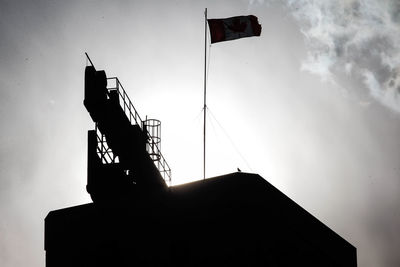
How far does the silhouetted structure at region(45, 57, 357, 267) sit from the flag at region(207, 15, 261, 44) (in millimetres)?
7848

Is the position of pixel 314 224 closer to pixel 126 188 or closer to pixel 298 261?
pixel 298 261

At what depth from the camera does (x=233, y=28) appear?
21.1 metres

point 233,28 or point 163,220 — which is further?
point 233,28

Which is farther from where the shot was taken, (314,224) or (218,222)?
(314,224)

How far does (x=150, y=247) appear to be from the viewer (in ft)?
46.5

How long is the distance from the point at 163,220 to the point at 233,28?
12.1 m

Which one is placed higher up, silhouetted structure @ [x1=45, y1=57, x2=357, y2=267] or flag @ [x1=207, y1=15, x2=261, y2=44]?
flag @ [x1=207, y1=15, x2=261, y2=44]

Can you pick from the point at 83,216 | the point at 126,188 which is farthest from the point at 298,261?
the point at 83,216

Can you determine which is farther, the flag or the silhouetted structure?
the flag

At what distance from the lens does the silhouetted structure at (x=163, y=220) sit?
13.5 meters

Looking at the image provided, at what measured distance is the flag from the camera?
21.0 m

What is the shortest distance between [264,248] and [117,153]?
723 cm

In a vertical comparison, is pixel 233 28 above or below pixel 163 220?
above

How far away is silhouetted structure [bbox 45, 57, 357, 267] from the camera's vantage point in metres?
13.5
